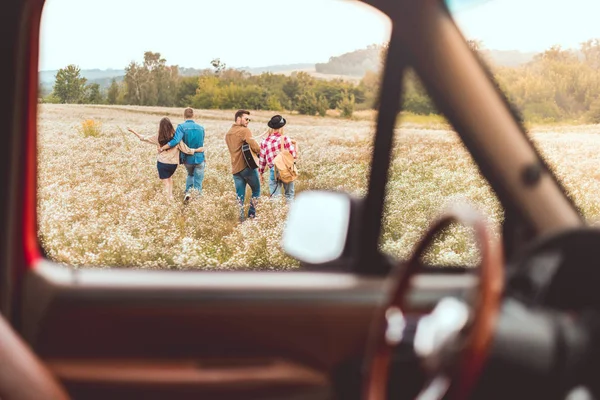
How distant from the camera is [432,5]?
2.11 metres

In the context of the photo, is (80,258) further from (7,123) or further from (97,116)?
(97,116)

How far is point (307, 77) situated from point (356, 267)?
0.95 m

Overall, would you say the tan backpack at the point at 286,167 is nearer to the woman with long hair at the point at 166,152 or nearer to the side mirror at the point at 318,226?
the woman with long hair at the point at 166,152

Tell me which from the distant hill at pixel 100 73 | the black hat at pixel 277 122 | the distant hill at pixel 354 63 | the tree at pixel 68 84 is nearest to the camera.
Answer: the distant hill at pixel 354 63

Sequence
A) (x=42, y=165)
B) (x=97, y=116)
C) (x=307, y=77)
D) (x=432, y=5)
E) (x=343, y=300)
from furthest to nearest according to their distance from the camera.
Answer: (x=97, y=116), (x=307, y=77), (x=42, y=165), (x=343, y=300), (x=432, y=5)

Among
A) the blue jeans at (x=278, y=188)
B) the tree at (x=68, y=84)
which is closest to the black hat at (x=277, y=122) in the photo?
the blue jeans at (x=278, y=188)

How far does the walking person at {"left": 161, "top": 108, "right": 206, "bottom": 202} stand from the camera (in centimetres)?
555

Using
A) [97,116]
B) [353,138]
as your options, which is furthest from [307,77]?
[97,116]

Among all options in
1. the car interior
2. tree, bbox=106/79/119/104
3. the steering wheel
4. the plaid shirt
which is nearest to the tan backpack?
the plaid shirt

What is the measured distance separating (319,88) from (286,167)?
2.31 metres

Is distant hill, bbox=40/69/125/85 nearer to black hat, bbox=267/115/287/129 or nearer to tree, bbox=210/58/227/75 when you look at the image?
tree, bbox=210/58/227/75

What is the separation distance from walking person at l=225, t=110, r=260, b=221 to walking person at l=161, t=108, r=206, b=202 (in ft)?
0.83

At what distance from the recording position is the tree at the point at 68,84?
295cm

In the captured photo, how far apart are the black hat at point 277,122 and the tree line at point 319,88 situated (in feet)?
0.41
